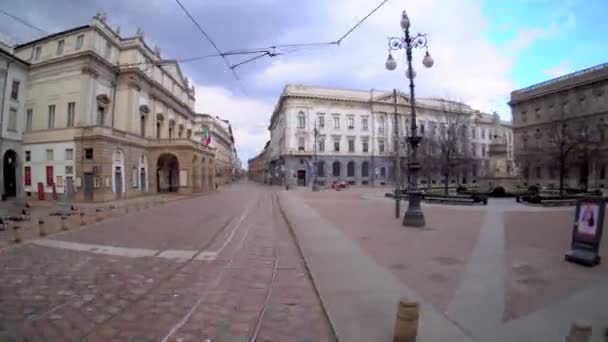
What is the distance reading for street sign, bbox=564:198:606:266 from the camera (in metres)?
6.53

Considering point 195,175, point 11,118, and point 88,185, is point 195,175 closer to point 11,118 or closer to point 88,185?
point 88,185

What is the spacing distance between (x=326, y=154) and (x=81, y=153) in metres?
45.0

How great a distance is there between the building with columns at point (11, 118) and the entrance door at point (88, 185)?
277 inches

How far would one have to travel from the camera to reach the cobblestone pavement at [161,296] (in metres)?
3.96

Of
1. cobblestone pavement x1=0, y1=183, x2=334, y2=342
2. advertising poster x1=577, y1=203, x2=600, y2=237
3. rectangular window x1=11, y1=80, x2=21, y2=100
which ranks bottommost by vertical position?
cobblestone pavement x1=0, y1=183, x2=334, y2=342

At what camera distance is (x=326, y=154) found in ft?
215

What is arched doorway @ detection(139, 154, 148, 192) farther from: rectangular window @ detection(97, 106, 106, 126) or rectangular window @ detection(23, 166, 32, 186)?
rectangular window @ detection(23, 166, 32, 186)

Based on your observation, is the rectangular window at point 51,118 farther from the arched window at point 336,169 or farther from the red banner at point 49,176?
the arched window at point 336,169

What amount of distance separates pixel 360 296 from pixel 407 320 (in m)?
1.77

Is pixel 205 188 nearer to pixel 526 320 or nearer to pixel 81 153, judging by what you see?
pixel 81 153

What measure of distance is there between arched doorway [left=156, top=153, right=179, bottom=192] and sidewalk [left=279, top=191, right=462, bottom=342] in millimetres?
39871

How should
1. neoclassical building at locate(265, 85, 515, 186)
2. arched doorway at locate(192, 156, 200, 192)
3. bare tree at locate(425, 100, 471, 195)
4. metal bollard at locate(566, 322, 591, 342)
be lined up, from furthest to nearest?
neoclassical building at locate(265, 85, 515, 186) < arched doorway at locate(192, 156, 200, 192) < bare tree at locate(425, 100, 471, 195) < metal bollard at locate(566, 322, 591, 342)

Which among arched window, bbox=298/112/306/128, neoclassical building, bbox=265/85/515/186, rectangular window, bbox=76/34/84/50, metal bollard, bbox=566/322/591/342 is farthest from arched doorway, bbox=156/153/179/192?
metal bollard, bbox=566/322/591/342

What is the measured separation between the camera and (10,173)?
98.2 feet
